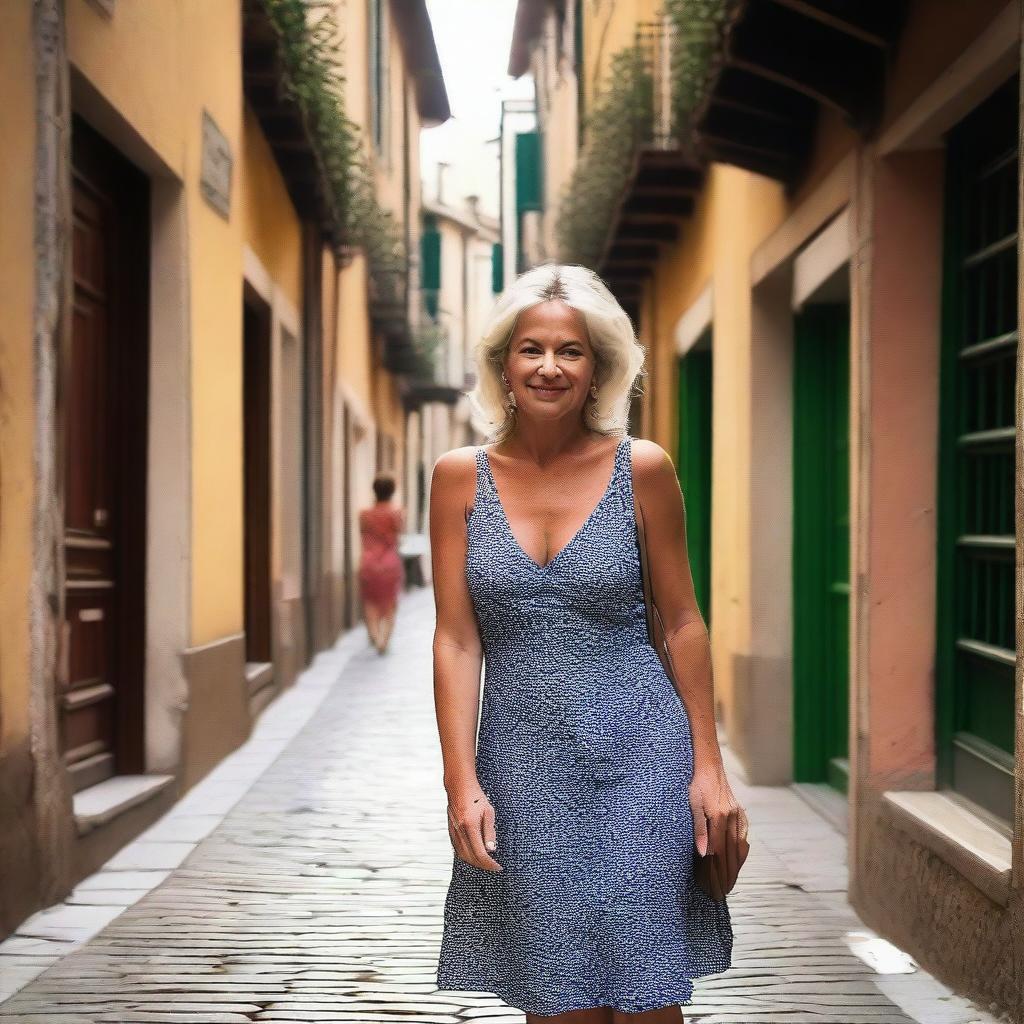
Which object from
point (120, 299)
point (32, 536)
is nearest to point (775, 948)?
point (32, 536)

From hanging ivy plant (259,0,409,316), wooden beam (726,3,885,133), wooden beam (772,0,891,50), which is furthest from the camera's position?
hanging ivy plant (259,0,409,316)

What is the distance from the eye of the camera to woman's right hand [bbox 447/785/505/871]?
2535 mm

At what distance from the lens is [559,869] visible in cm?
254

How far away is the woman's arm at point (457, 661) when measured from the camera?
2547 millimetres

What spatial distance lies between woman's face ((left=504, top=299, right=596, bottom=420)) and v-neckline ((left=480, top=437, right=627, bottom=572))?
131mm

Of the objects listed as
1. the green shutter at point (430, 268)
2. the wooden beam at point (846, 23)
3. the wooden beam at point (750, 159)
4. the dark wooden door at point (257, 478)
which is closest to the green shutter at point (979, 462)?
the wooden beam at point (846, 23)

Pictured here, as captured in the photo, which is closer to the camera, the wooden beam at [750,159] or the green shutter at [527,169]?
the wooden beam at [750,159]

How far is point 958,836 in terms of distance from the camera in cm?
437

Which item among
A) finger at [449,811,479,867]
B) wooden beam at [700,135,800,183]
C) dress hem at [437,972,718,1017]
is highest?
wooden beam at [700,135,800,183]

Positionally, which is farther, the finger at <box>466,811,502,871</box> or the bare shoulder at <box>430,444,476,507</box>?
the bare shoulder at <box>430,444,476,507</box>

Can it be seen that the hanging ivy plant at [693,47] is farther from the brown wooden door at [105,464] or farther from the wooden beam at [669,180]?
the brown wooden door at [105,464]

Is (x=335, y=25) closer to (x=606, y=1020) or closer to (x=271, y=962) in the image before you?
(x=271, y=962)

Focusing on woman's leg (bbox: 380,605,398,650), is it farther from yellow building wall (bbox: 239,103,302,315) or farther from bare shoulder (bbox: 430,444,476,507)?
bare shoulder (bbox: 430,444,476,507)

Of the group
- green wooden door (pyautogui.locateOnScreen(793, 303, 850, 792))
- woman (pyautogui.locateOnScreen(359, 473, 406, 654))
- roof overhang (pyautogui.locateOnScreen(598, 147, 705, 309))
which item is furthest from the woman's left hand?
woman (pyautogui.locateOnScreen(359, 473, 406, 654))
